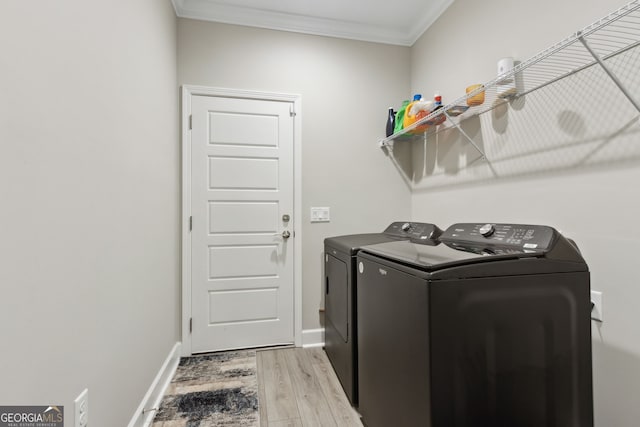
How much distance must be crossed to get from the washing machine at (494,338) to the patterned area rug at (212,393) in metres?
0.97

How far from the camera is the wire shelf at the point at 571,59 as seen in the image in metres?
0.97

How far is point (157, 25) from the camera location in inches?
70.8

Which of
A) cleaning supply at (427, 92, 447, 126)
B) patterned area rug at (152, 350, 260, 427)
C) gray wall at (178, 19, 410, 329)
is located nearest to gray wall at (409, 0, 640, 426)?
cleaning supply at (427, 92, 447, 126)

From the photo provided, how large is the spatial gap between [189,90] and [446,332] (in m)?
2.36

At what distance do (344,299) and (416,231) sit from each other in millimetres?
698

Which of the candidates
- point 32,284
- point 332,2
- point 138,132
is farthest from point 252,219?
point 332,2

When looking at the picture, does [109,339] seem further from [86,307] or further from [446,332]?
[446,332]

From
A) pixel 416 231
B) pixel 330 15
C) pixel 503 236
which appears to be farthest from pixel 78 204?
pixel 330 15

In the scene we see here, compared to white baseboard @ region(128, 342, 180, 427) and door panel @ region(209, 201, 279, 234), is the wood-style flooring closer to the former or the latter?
white baseboard @ region(128, 342, 180, 427)

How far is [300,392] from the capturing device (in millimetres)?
1815

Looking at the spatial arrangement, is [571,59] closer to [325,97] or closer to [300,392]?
[325,97]

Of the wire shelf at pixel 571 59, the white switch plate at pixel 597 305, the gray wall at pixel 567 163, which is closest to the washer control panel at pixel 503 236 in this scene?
the gray wall at pixel 567 163

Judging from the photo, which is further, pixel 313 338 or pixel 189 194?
pixel 313 338

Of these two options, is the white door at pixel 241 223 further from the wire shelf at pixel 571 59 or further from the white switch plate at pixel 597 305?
the white switch plate at pixel 597 305
